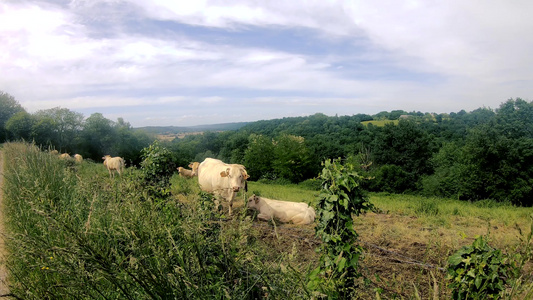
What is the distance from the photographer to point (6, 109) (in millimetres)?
31984

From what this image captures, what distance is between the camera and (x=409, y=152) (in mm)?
44938

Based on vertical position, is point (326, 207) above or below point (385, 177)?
above

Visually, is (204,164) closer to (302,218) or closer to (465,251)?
(302,218)

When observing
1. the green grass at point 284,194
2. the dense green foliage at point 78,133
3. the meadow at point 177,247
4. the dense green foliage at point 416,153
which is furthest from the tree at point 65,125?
the meadow at point 177,247

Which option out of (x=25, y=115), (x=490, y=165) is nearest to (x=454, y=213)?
(x=490, y=165)

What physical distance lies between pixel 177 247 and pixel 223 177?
7.78m

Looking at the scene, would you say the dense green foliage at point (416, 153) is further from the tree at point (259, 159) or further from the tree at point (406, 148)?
the tree at point (406, 148)

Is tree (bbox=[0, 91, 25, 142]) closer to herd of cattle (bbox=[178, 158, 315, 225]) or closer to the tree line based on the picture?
the tree line

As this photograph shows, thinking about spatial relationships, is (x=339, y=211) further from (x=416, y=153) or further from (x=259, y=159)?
(x=259, y=159)

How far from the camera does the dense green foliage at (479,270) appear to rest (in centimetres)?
291

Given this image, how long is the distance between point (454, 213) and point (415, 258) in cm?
732

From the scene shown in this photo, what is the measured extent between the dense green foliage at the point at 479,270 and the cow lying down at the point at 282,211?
6.01 meters

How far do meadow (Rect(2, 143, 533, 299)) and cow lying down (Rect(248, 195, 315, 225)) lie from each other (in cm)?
136

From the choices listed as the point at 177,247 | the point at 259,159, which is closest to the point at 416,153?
the point at 259,159
